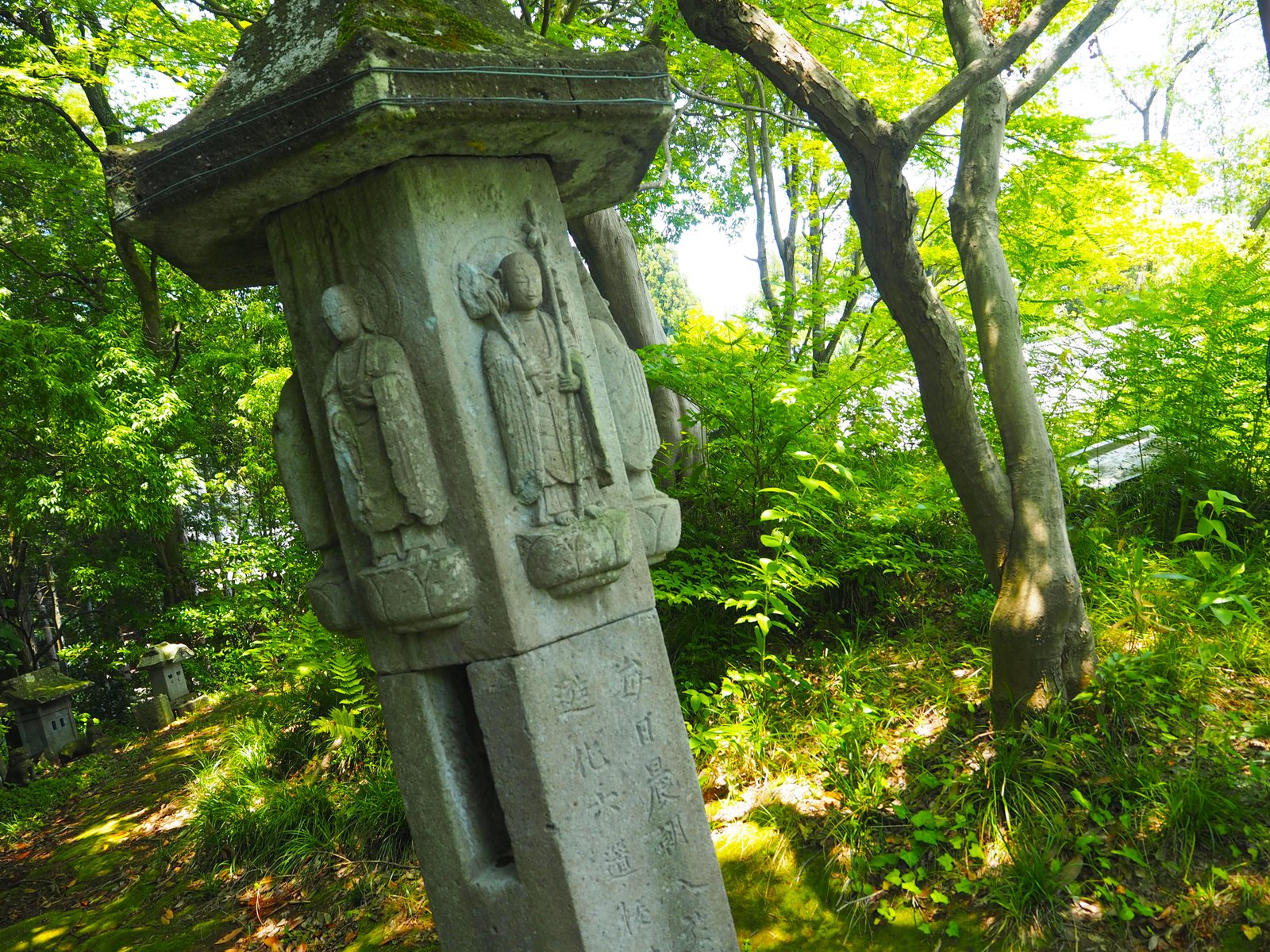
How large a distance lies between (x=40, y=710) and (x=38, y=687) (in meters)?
0.29

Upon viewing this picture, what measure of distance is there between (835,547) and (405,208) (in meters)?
3.31

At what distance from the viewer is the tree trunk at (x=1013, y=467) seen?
3.79 meters

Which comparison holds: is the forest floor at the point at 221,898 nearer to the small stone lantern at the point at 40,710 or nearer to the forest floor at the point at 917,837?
the forest floor at the point at 917,837

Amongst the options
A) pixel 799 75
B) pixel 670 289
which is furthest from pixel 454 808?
pixel 670 289

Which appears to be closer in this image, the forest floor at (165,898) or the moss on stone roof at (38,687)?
the forest floor at (165,898)

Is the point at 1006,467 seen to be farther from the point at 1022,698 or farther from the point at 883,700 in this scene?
the point at 883,700

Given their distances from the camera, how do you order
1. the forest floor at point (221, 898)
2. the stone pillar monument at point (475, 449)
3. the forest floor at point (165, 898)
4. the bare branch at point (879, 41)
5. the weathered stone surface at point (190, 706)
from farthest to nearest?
the weathered stone surface at point (190, 706) < the bare branch at point (879, 41) < the forest floor at point (165, 898) < the forest floor at point (221, 898) < the stone pillar monument at point (475, 449)

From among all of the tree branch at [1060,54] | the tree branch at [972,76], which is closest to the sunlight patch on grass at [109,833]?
the tree branch at [972,76]

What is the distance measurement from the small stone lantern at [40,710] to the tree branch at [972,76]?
9.94 m

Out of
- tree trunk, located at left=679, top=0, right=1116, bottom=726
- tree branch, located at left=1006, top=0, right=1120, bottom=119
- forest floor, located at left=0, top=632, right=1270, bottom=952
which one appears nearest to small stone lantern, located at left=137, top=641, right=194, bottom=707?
forest floor, located at left=0, top=632, right=1270, bottom=952

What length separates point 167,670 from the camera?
10023 millimetres

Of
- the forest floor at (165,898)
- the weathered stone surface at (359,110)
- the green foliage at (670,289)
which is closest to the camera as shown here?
the weathered stone surface at (359,110)

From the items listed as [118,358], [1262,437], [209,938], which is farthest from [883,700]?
[118,358]

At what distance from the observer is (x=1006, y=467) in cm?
404
